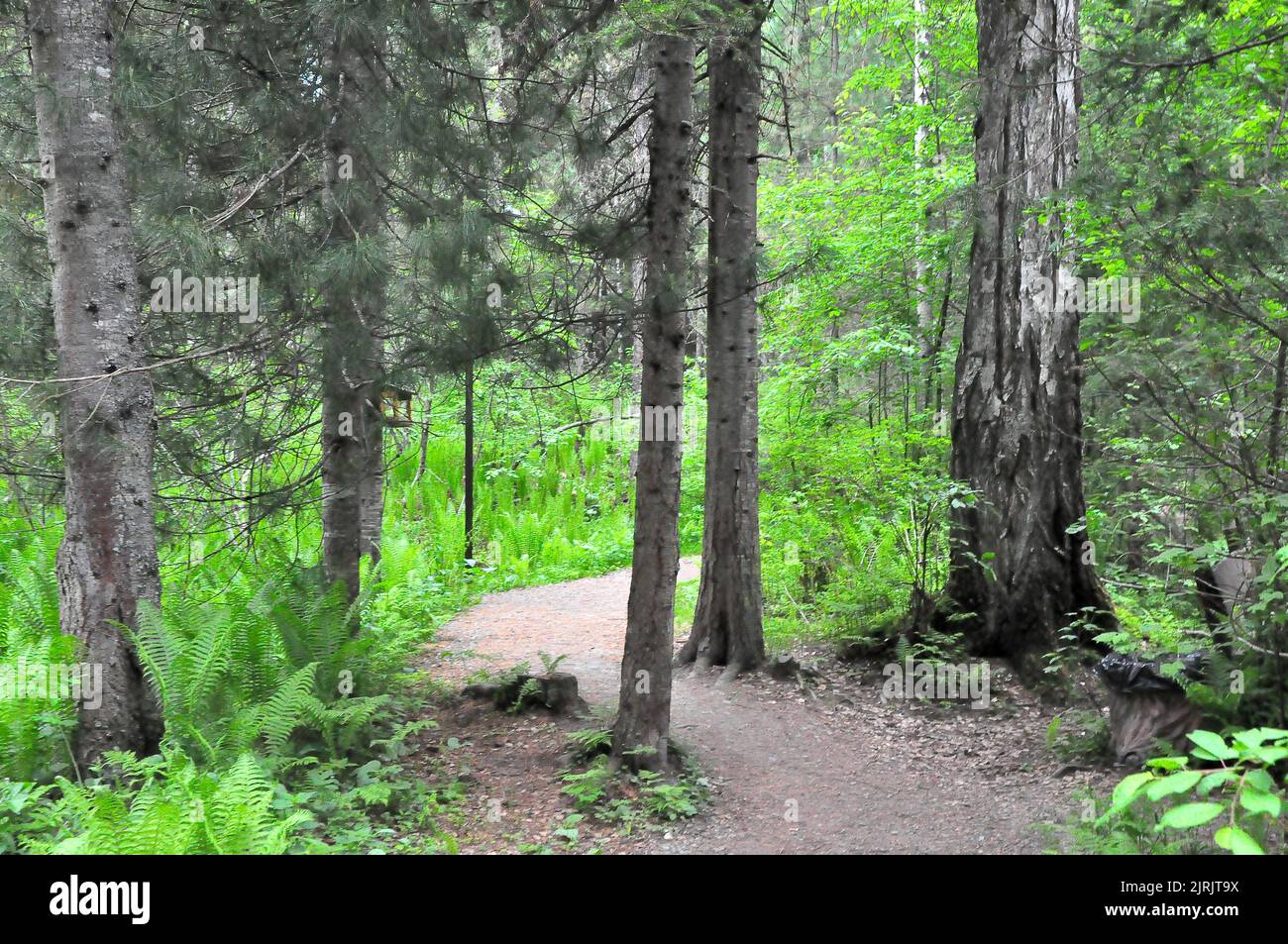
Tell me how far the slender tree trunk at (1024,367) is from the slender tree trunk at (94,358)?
21.4 ft

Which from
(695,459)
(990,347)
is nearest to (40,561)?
(990,347)

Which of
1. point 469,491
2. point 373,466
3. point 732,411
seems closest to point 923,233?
point 732,411

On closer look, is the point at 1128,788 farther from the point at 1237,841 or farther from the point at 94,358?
the point at 94,358

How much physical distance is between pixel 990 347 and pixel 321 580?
6337 mm

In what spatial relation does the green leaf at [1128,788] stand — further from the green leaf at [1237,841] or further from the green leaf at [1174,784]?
the green leaf at [1237,841]

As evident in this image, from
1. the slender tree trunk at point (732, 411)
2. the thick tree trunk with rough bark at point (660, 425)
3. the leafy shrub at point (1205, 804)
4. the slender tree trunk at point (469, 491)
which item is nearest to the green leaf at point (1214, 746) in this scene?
the leafy shrub at point (1205, 804)

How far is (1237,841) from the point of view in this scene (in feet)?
5.90

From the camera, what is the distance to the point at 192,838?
4.03 m

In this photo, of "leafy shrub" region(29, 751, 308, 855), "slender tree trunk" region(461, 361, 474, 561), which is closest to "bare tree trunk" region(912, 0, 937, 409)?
"slender tree trunk" region(461, 361, 474, 561)

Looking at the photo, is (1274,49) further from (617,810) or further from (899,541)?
(617,810)

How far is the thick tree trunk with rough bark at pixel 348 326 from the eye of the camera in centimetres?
643

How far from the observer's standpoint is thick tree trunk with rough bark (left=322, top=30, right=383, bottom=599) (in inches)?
253

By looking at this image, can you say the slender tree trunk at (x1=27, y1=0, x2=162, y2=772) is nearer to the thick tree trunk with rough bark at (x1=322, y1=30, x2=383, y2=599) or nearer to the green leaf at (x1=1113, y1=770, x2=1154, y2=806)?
the thick tree trunk with rough bark at (x1=322, y1=30, x2=383, y2=599)

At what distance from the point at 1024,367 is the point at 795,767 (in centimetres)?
408
